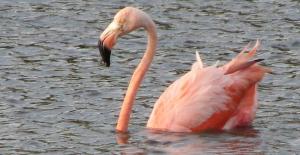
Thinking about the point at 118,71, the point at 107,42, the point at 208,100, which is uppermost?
the point at 107,42

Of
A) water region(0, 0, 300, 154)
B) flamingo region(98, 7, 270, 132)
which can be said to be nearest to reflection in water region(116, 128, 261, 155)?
water region(0, 0, 300, 154)

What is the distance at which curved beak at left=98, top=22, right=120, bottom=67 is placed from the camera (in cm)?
1066

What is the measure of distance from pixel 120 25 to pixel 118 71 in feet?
8.24

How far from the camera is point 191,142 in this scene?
1077cm

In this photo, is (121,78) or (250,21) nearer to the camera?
(121,78)

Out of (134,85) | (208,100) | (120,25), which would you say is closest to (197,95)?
(208,100)

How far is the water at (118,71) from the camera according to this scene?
1074cm

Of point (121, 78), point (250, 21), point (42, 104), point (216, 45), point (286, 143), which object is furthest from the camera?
point (250, 21)

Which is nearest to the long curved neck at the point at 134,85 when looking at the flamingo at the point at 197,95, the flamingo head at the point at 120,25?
the flamingo at the point at 197,95

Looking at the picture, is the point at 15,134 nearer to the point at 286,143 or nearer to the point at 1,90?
the point at 1,90

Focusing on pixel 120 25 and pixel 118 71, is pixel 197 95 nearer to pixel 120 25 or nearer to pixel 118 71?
pixel 120 25

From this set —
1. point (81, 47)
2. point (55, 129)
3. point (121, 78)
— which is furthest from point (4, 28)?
point (55, 129)

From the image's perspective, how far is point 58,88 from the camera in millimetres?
12641

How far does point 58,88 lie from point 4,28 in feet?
10.0
